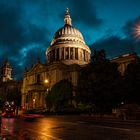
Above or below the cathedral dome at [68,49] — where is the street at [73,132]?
below

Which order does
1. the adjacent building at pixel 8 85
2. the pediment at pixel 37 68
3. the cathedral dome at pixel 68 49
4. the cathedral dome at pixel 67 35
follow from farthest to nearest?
the adjacent building at pixel 8 85 → the cathedral dome at pixel 67 35 → the cathedral dome at pixel 68 49 → the pediment at pixel 37 68

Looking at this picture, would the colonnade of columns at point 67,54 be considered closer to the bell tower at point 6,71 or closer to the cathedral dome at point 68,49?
the cathedral dome at point 68,49

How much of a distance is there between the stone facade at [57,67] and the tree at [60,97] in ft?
28.8

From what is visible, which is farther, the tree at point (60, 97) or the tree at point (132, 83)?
the tree at point (60, 97)

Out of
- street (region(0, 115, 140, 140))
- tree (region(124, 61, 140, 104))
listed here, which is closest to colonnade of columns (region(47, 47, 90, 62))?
tree (region(124, 61, 140, 104))

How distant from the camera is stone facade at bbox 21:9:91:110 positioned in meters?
76.8

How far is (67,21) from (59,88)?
53.1 m

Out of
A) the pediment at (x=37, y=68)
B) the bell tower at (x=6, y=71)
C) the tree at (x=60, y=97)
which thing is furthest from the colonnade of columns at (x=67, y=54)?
the bell tower at (x=6, y=71)

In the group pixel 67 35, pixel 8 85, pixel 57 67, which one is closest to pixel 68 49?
pixel 67 35

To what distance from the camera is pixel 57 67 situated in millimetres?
76938

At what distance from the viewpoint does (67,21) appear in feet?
359

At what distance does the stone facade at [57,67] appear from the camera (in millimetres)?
76750

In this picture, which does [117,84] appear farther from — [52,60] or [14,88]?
[14,88]

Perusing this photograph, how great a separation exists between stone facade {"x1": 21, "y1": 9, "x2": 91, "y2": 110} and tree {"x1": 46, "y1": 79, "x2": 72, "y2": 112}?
28.8 feet
